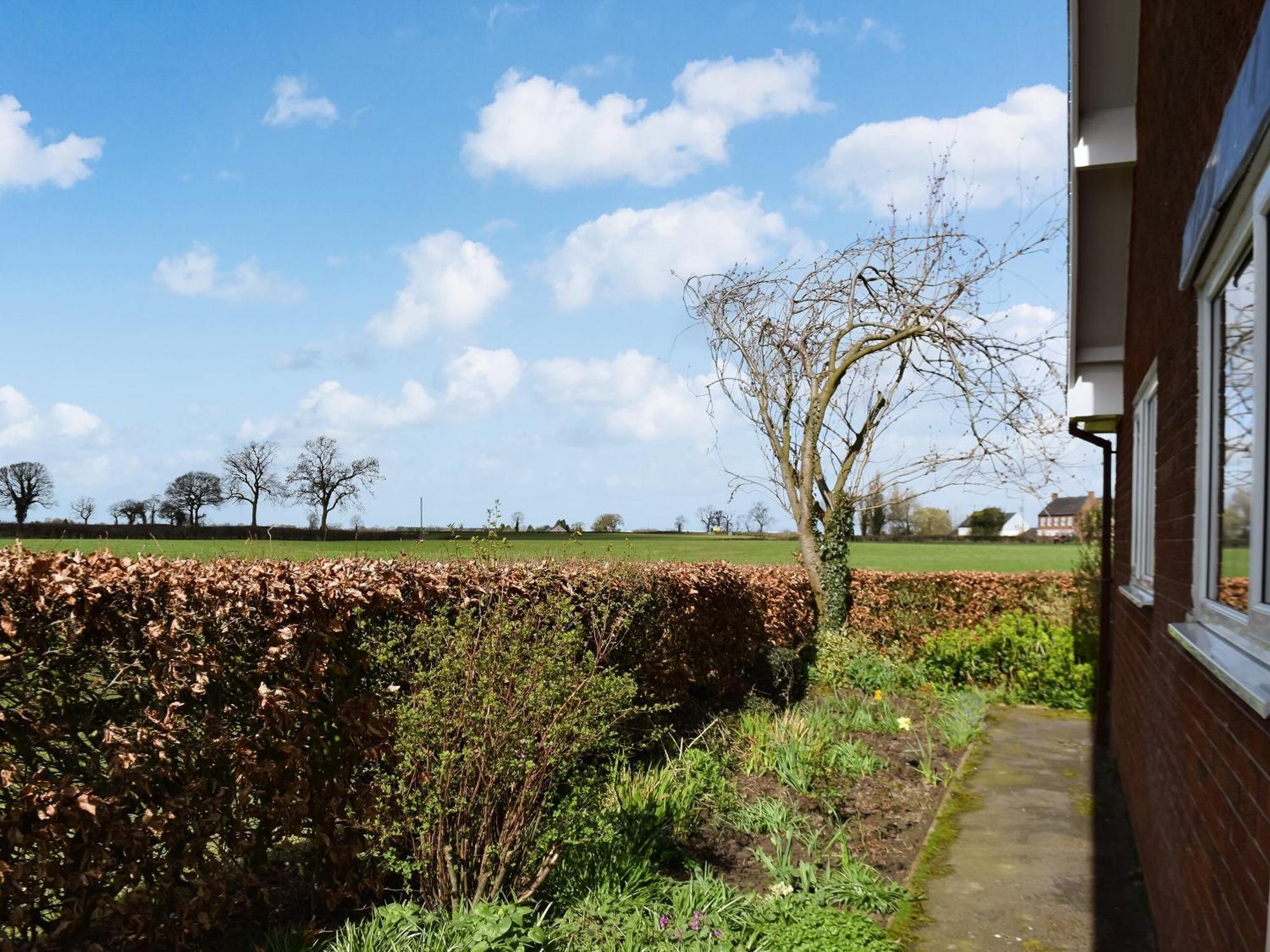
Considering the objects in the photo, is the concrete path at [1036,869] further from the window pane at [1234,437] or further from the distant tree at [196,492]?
the distant tree at [196,492]

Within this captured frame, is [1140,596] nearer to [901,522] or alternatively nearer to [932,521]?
[901,522]

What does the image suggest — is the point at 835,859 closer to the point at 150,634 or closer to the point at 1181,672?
the point at 1181,672

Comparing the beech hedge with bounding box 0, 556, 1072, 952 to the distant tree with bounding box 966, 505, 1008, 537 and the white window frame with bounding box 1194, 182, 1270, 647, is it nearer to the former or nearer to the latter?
the white window frame with bounding box 1194, 182, 1270, 647

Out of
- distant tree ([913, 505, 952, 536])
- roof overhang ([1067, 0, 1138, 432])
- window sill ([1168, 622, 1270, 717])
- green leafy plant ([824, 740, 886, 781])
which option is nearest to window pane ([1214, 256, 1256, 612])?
window sill ([1168, 622, 1270, 717])

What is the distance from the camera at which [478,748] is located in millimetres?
4648

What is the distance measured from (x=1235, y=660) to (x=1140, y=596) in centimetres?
394

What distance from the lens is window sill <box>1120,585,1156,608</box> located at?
5.43 meters

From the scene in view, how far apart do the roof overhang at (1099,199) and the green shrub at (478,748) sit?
6127mm

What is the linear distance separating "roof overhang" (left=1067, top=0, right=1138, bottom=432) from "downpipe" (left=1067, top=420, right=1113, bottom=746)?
0.75 ft

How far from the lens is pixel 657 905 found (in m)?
4.70

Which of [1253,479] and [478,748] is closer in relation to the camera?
[1253,479]

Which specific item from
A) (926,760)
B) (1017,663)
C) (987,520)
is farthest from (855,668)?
(987,520)

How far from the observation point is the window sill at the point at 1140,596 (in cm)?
543

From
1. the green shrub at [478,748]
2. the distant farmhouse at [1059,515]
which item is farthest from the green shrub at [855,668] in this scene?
the distant farmhouse at [1059,515]
